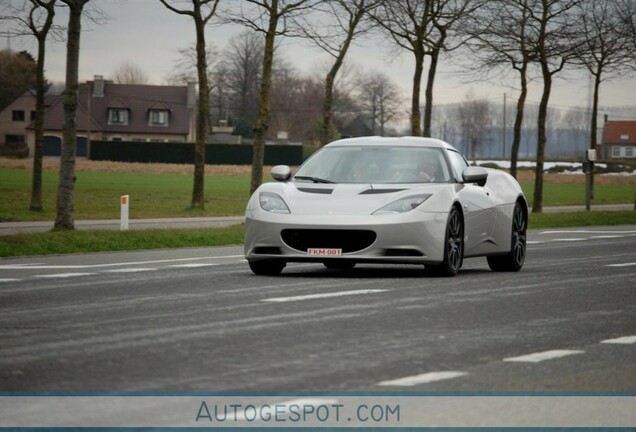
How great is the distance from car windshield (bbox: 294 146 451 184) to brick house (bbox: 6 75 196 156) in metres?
115

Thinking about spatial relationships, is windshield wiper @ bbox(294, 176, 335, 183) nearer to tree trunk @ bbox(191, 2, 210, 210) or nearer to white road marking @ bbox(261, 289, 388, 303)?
white road marking @ bbox(261, 289, 388, 303)

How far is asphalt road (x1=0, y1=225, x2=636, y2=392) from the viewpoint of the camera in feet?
23.4

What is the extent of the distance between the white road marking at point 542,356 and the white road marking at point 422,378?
75 cm

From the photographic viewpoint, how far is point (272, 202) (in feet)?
47.4

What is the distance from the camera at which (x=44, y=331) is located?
29.6 ft

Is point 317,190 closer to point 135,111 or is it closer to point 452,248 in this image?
point 452,248

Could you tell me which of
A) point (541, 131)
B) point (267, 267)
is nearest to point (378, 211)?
point (267, 267)

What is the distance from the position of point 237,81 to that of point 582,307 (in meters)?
151

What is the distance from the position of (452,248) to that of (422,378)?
7.56m

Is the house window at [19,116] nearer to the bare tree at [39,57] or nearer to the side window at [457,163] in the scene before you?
the bare tree at [39,57]

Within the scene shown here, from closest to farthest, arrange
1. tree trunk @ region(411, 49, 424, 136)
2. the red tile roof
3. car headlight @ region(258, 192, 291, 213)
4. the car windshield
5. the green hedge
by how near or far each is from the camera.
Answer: car headlight @ region(258, 192, 291, 213) < the car windshield < tree trunk @ region(411, 49, 424, 136) < the green hedge < the red tile roof

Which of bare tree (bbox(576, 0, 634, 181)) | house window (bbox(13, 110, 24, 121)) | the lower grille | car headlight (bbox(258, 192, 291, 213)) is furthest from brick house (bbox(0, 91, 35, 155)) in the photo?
the lower grille

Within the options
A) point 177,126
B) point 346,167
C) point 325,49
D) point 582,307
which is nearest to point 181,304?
point 582,307

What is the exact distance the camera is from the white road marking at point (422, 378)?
6.94 metres
